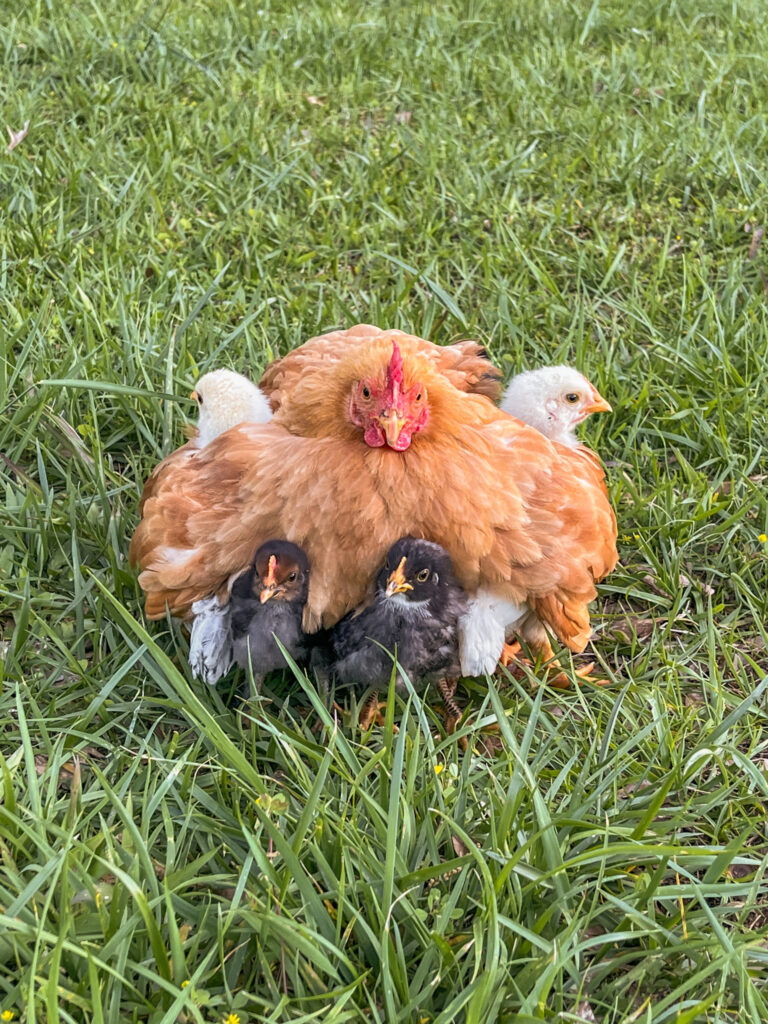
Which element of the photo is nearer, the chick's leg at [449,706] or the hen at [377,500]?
the hen at [377,500]

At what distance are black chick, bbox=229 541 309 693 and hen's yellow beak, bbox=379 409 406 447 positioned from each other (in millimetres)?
346

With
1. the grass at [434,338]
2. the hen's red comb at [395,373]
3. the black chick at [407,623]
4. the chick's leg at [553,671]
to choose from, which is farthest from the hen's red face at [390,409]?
the chick's leg at [553,671]

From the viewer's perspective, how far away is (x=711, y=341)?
356 centimetres

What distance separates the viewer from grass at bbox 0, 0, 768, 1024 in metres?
1.80

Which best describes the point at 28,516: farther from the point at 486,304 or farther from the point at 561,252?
the point at 561,252

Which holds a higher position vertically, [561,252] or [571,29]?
[571,29]

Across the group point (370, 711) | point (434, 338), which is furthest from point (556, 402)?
point (370, 711)

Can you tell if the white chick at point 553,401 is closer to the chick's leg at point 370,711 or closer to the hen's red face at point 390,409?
the chick's leg at point 370,711

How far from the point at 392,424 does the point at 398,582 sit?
0.36 m

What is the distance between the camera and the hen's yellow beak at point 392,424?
2129 mm

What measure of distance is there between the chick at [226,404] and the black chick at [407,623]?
72 cm

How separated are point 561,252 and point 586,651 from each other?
2.08 metres

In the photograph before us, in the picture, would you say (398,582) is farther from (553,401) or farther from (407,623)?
(553,401)

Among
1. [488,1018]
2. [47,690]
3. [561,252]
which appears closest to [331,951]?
[488,1018]
